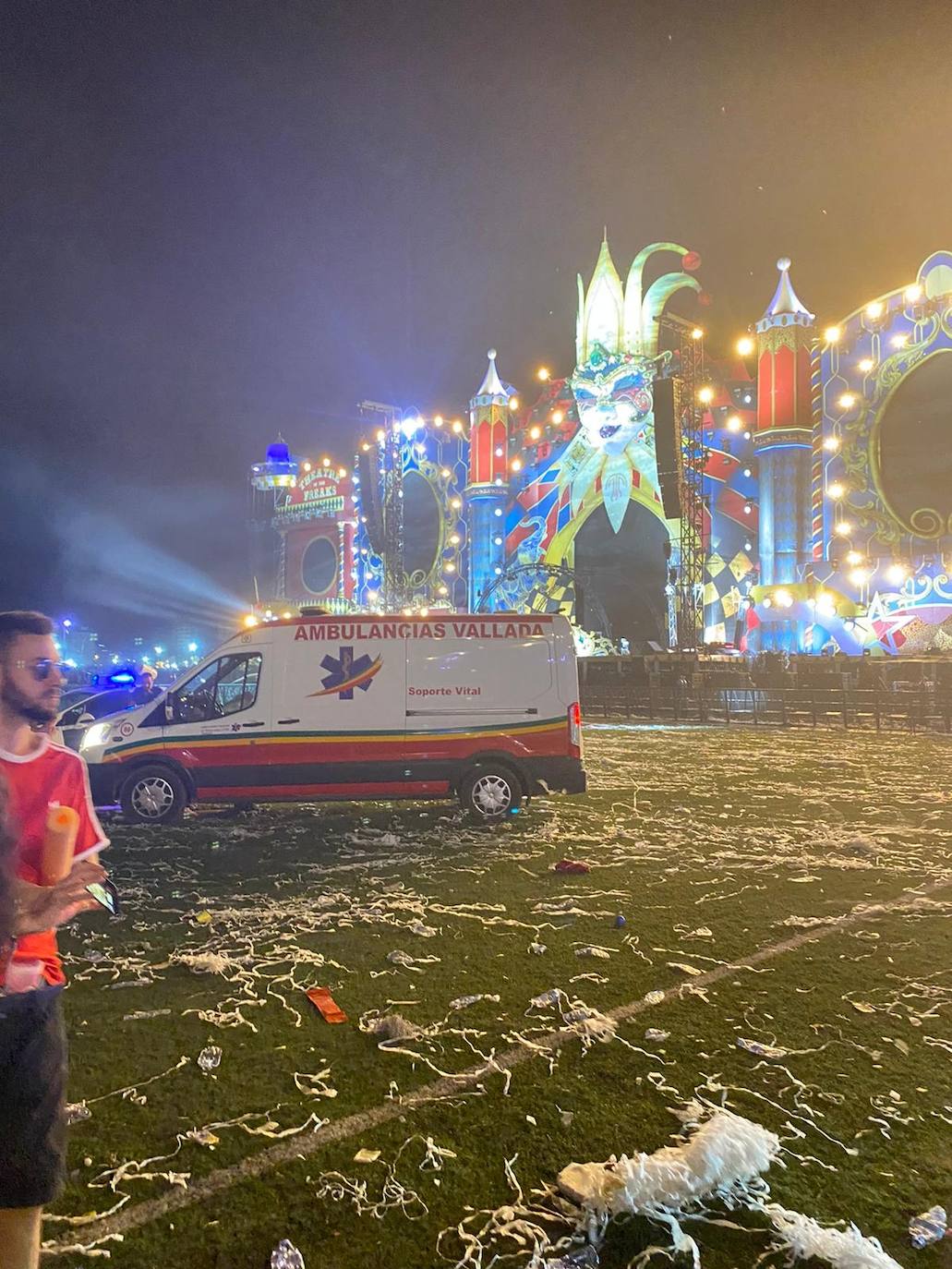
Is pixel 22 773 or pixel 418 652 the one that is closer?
pixel 22 773

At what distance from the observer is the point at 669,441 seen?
35.5m

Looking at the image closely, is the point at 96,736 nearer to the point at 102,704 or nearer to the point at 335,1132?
the point at 102,704

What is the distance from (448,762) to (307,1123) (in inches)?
258

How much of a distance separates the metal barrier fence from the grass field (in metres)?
12.8

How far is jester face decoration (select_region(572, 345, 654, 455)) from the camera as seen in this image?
42688 mm

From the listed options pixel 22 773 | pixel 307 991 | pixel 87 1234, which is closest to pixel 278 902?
pixel 307 991

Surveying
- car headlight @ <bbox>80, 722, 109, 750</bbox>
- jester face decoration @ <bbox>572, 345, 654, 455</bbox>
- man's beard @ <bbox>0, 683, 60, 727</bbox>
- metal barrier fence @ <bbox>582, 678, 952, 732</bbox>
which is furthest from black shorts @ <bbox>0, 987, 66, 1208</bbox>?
jester face decoration @ <bbox>572, 345, 654, 455</bbox>

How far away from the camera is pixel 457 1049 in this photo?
13.9ft

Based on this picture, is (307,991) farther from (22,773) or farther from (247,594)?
(247,594)

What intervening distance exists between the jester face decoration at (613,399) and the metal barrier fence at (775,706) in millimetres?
21403

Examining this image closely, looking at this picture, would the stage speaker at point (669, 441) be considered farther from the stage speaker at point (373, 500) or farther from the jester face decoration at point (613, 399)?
the stage speaker at point (373, 500)

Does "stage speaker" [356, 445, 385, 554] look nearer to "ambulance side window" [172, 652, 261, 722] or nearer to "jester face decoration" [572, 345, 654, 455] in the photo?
"jester face decoration" [572, 345, 654, 455]

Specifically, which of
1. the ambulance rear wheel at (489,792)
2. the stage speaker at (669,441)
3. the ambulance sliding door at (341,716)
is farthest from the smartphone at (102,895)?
the stage speaker at (669,441)

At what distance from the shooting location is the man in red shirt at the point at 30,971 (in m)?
1.92
